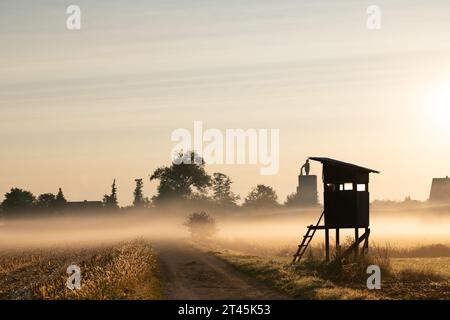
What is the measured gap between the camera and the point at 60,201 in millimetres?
184250

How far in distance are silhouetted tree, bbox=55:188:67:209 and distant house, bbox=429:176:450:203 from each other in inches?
3860

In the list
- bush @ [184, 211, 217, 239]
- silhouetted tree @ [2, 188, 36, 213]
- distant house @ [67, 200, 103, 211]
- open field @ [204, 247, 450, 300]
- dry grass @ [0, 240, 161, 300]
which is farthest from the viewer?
silhouetted tree @ [2, 188, 36, 213]

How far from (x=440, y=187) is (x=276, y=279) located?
112966 millimetres

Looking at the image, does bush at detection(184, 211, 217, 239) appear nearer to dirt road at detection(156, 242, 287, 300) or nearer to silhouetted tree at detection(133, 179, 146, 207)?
dirt road at detection(156, 242, 287, 300)

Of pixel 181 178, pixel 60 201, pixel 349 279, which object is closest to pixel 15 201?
pixel 60 201

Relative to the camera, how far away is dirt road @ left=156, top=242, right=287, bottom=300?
28128 mm

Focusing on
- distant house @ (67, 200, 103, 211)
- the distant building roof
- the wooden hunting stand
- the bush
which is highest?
the wooden hunting stand

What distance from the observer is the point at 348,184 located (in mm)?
43094

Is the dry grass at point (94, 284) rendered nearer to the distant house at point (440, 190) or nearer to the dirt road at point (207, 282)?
the dirt road at point (207, 282)

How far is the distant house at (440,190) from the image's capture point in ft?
446

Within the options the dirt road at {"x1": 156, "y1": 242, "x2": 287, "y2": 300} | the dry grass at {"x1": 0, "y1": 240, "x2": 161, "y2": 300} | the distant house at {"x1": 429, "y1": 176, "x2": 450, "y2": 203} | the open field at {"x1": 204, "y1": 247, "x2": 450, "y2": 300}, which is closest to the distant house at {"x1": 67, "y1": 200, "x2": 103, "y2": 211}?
the distant house at {"x1": 429, "y1": 176, "x2": 450, "y2": 203}

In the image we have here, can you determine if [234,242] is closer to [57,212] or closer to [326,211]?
[326,211]

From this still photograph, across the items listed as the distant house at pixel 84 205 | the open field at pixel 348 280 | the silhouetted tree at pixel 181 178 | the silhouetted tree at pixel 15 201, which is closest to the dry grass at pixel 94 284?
the open field at pixel 348 280

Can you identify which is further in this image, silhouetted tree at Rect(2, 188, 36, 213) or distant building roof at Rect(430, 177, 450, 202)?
silhouetted tree at Rect(2, 188, 36, 213)
